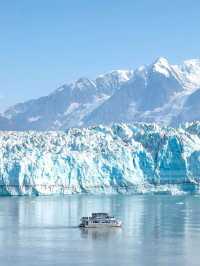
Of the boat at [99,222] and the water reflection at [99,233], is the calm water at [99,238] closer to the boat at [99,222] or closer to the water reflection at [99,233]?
the water reflection at [99,233]

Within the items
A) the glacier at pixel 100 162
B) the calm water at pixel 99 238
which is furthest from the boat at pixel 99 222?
the glacier at pixel 100 162

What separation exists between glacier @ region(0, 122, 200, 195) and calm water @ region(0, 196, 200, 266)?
14461mm

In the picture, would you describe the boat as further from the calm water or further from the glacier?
the glacier

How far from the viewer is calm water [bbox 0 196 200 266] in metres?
42.9

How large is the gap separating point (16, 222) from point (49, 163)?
3128 cm

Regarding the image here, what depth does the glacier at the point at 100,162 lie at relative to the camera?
93.7 metres

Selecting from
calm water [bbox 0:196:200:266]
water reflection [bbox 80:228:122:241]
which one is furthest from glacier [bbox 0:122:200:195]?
water reflection [bbox 80:228:122:241]

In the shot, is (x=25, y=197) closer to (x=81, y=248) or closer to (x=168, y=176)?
(x=168, y=176)

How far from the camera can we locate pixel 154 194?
105 m

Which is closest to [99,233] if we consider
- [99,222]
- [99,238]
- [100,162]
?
[99,238]

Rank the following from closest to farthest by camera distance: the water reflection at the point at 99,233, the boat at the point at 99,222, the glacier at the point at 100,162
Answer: the water reflection at the point at 99,233 → the boat at the point at 99,222 → the glacier at the point at 100,162

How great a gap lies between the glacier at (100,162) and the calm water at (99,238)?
14.5 m

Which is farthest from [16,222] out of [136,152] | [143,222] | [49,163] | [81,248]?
[136,152]

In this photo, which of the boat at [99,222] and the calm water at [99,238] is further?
the boat at [99,222]
